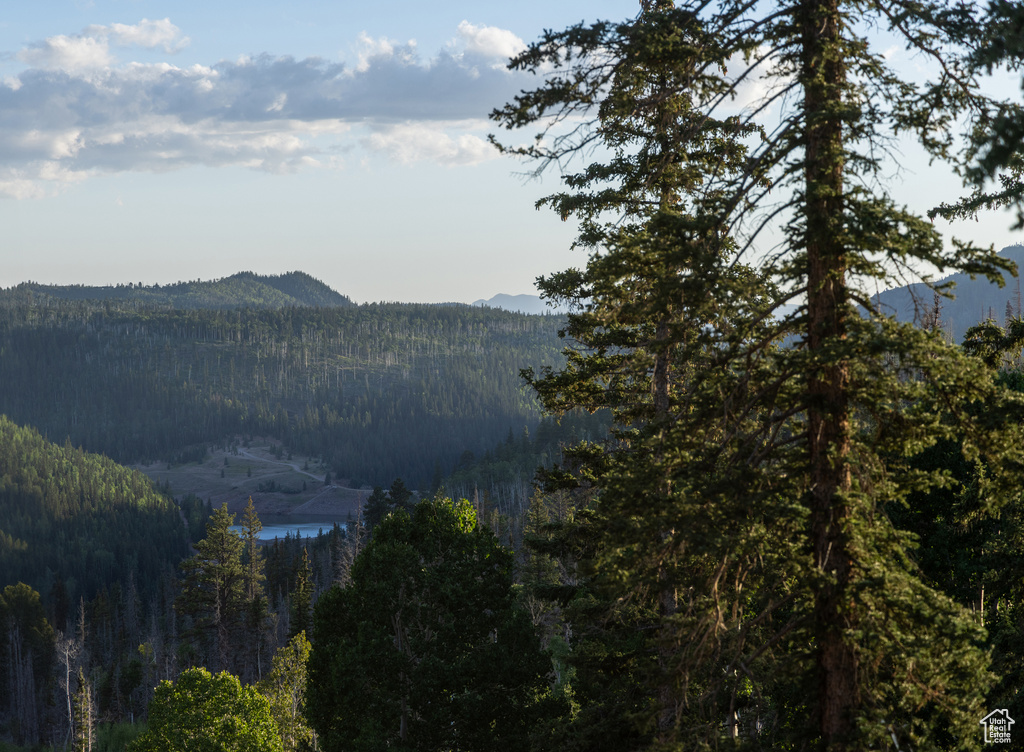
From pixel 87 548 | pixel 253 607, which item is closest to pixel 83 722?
pixel 253 607

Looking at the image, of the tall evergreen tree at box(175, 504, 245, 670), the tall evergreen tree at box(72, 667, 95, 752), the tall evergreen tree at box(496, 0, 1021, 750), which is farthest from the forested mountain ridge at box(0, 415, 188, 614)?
the tall evergreen tree at box(496, 0, 1021, 750)

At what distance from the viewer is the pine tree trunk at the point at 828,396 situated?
8.98 meters

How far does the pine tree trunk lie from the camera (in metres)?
8.98

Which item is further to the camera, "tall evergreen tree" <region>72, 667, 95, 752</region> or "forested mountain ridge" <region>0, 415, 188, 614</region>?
"forested mountain ridge" <region>0, 415, 188, 614</region>

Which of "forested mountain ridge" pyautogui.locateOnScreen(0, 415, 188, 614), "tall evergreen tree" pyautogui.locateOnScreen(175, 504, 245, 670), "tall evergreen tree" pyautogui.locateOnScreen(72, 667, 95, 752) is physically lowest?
"forested mountain ridge" pyautogui.locateOnScreen(0, 415, 188, 614)

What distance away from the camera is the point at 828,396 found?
30.7 feet

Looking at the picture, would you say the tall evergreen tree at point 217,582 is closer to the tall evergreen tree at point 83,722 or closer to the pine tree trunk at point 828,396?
the tall evergreen tree at point 83,722

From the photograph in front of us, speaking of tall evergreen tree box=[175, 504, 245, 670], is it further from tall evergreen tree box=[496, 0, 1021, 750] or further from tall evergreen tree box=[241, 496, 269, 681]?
tall evergreen tree box=[496, 0, 1021, 750]

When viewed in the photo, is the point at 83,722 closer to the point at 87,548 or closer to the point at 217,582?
the point at 217,582

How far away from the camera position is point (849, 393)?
9320 mm

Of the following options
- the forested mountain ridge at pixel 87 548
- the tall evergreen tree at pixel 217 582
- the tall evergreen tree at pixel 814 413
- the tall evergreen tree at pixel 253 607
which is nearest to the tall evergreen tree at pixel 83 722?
the tall evergreen tree at pixel 217 582

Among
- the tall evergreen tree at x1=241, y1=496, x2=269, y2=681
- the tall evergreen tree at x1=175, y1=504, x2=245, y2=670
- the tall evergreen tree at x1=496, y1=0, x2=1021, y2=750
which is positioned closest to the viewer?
the tall evergreen tree at x1=496, y1=0, x2=1021, y2=750

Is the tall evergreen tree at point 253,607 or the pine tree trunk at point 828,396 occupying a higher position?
the pine tree trunk at point 828,396

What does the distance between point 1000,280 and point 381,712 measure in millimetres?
17686
